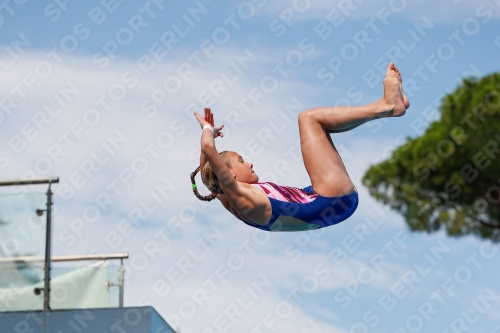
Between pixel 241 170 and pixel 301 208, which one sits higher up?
pixel 241 170

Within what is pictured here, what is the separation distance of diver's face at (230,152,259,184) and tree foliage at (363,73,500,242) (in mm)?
10825

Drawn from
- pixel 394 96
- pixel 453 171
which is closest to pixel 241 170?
pixel 394 96

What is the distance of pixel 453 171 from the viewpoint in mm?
16859

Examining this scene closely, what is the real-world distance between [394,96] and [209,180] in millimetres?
1057

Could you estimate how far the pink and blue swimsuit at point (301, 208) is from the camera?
4.68 metres

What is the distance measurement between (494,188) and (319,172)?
42.7 feet

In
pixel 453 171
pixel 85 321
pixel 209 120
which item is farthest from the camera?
pixel 453 171

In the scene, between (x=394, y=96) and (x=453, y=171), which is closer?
(x=394, y=96)

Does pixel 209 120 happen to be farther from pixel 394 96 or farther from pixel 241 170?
pixel 394 96

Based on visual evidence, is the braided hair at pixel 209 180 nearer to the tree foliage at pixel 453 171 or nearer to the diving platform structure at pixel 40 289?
the diving platform structure at pixel 40 289

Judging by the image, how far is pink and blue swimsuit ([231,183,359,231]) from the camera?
184 inches

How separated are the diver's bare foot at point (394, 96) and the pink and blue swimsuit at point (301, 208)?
1.58 ft

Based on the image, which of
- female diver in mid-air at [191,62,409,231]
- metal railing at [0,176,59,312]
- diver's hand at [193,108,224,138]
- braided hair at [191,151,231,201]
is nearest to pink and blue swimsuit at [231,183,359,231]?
female diver in mid-air at [191,62,409,231]

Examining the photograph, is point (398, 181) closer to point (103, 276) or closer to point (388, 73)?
point (103, 276)
